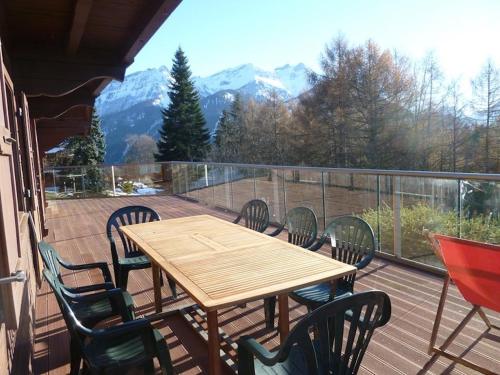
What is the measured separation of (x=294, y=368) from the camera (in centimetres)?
A: 173

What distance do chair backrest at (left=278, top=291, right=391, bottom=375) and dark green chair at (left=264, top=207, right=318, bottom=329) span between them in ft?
4.46

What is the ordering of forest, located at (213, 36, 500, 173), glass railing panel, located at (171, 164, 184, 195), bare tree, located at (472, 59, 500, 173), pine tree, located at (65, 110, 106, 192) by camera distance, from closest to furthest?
glass railing panel, located at (171, 164, 184, 195) → bare tree, located at (472, 59, 500, 173) → forest, located at (213, 36, 500, 173) → pine tree, located at (65, 110, 106, 192)

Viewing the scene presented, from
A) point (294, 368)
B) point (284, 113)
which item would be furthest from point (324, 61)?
point (294, 368)

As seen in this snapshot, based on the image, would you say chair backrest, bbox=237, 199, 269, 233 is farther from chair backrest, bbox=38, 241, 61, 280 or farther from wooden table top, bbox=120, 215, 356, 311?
chair backrest, bbox=38, 241, 61, 280

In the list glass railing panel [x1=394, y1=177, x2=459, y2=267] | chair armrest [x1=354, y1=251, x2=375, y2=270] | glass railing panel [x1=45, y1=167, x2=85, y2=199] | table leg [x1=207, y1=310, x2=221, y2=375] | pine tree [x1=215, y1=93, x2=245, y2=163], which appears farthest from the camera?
pine tree [x1=215, y1=93, x2=245, y2=163]

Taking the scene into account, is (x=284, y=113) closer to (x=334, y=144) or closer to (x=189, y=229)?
(x=334, y=144)

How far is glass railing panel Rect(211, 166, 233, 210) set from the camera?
27.4 ft

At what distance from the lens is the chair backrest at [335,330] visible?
1.34 metres

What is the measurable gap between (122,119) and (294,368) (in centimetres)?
12223

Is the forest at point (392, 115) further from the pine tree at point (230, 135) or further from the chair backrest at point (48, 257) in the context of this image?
the chair backrest at point (48, 257)

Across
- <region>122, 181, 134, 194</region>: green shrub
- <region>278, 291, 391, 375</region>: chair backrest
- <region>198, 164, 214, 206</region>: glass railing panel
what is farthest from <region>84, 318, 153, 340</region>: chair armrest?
<region>122, 181, 134, 194</region>: green shrub

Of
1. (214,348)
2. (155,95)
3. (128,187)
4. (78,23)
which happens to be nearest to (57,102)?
(78,23)

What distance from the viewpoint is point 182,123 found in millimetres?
32250

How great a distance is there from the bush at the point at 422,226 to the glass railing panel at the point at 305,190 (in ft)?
2.78
